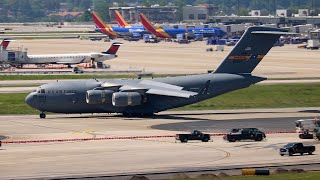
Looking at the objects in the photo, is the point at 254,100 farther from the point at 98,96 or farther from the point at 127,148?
the point at 127,148

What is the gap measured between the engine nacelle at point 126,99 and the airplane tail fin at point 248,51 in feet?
28.2

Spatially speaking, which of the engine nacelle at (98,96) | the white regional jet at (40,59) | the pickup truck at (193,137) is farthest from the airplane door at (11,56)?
the pickup truck at (193,137)

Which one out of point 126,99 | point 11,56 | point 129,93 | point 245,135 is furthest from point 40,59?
point 245,135

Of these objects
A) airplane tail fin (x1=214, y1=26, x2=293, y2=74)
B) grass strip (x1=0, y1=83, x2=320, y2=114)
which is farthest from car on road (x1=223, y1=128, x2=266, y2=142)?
grass strip (x1=0, y1=83, x2=320, y2=114)

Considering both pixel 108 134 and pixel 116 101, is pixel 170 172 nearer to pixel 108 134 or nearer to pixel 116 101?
pixel 108 134

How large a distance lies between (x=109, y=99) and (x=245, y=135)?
20957 millimetres

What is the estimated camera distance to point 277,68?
503 ft

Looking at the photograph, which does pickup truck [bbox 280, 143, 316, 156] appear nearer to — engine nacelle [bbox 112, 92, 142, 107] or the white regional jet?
engine nacelle [bbox 112, 92, 142, 107]

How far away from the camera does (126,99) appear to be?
89.4 meters

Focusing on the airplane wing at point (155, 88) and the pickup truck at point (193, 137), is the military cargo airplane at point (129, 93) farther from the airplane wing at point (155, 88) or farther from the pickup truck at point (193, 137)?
the pickup truck at point (193, 137)

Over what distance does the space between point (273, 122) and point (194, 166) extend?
24.2 m

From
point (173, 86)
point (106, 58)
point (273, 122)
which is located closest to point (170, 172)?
point (273, 122)

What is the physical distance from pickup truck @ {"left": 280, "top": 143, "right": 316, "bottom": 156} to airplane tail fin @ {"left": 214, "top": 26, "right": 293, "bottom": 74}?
2858 cm

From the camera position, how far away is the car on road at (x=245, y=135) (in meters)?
72.0
